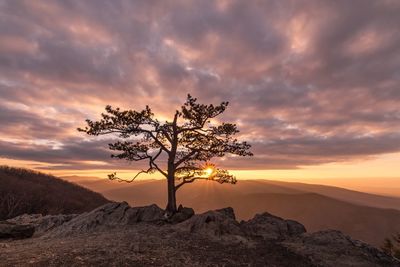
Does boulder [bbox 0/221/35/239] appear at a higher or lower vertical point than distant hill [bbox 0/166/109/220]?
lower

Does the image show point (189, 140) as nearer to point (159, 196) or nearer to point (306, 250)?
point (306, 250)

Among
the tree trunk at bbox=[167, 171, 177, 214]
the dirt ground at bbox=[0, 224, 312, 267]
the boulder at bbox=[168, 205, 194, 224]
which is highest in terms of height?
the tree trunk at bbox=[167, 171, 177, 214]

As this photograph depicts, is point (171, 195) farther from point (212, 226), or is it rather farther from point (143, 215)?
point (212, 226)

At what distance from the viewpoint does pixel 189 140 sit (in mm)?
22531

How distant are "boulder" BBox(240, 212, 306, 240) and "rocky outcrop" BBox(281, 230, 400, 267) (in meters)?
0.89

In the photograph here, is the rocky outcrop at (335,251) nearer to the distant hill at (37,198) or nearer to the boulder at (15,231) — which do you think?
the boulder at (15,231)

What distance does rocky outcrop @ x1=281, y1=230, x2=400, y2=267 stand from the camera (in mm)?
14922

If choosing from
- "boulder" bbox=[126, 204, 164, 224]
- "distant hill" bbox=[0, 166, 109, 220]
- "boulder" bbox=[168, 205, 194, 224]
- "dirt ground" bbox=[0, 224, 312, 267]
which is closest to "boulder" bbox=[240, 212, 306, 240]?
"dirt ground" bbox=[0, 224, 312, 267]

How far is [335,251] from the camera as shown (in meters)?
16.0

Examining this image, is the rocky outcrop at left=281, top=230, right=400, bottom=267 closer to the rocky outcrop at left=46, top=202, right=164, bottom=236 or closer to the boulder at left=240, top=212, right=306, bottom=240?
the boulder at left=240, top=212, right=306, bottom=240

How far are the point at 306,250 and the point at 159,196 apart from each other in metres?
183

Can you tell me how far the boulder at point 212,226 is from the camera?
16.7m

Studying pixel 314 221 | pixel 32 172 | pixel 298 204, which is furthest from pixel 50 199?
pixel 298 204

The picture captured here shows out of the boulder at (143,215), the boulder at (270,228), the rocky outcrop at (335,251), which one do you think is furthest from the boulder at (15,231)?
the rocky outcrop at (335,251)
